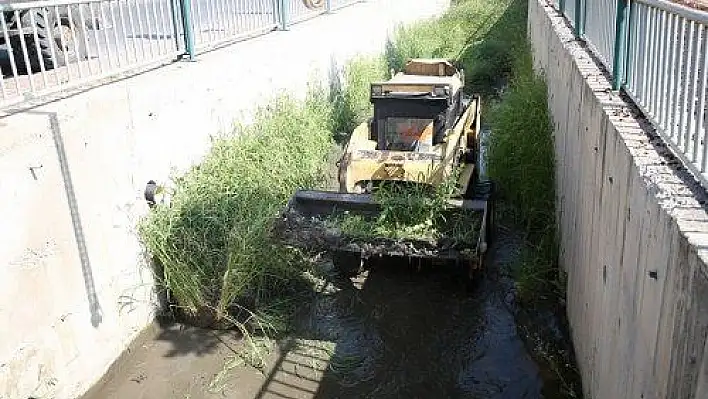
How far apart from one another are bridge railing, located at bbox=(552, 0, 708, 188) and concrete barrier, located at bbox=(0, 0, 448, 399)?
13.5 feet

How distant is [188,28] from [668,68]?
535 centimetres

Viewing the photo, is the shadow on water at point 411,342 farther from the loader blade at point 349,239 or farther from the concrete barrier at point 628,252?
the concrete barrier at point 628,252

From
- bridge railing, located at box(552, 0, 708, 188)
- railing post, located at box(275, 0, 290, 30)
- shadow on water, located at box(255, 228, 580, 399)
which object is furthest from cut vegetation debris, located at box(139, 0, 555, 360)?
bridge railing, located at box(552, 0, 708, 188)

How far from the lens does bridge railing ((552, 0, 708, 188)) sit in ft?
9.51

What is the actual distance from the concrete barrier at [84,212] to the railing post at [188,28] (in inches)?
8.8

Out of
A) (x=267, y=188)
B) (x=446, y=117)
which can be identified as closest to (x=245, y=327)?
(x=267, y=188)

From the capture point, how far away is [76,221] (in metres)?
5.19

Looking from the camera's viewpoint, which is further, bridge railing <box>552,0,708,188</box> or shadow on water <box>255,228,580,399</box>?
shadow on water <box>255,228,580,399</box>

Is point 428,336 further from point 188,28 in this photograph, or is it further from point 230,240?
point 188,28

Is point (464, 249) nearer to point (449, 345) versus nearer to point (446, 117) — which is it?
point (449, 345)

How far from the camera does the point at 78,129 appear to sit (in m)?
5.22

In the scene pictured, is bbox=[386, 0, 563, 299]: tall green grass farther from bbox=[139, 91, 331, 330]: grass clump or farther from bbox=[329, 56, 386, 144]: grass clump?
bbox=[139, 91, 331, 330]: grass clump

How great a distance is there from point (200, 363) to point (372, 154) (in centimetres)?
316

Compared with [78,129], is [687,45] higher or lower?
higher
